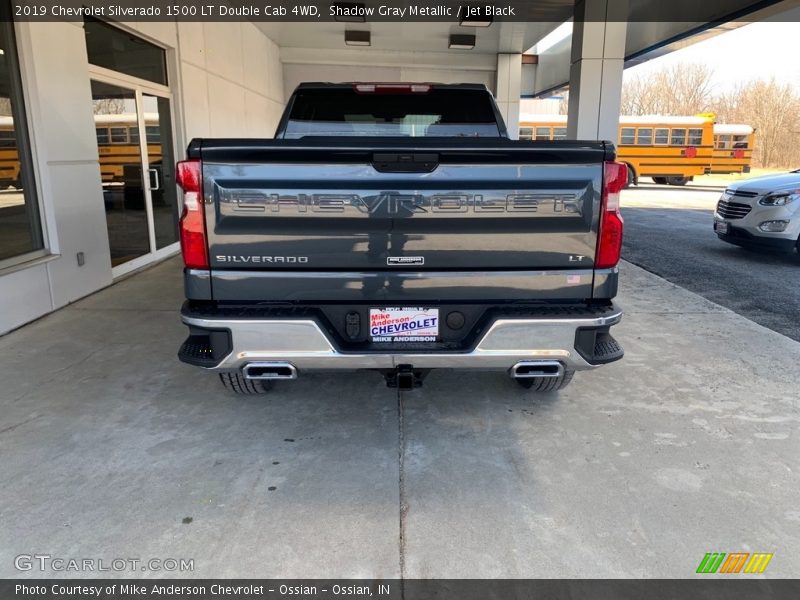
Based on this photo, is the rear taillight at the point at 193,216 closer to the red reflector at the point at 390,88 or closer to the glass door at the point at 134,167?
the red reflector at the point at 390,88

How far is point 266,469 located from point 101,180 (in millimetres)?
5148

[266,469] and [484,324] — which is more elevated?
[484,324]

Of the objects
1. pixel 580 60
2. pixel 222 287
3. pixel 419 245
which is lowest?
pixel 222 287

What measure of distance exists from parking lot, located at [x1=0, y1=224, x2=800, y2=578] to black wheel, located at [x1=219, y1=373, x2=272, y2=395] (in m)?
0.12

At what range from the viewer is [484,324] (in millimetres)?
2883

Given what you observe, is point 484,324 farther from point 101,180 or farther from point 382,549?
point 101,180

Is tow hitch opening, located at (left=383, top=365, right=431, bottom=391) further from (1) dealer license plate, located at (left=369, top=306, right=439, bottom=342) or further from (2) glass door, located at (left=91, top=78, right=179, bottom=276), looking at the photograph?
(2) glass door, located at (left=91, top=78, right=179, bottom=276)

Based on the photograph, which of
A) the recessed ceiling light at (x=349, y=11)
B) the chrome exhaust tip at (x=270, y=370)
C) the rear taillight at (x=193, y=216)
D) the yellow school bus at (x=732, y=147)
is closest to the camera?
the rear taillight at (x=193, y=216)

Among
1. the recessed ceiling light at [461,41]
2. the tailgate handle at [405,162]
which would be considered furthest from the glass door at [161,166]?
the recessed ceiling light at [461,41]

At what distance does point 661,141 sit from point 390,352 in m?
26.2

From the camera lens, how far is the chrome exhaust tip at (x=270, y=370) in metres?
2.86

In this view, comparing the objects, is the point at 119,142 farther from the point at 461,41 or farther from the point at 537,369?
the point at 461,41

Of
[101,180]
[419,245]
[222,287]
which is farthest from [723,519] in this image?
[101,180]

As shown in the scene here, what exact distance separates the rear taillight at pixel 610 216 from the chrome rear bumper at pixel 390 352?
294 millimetres
